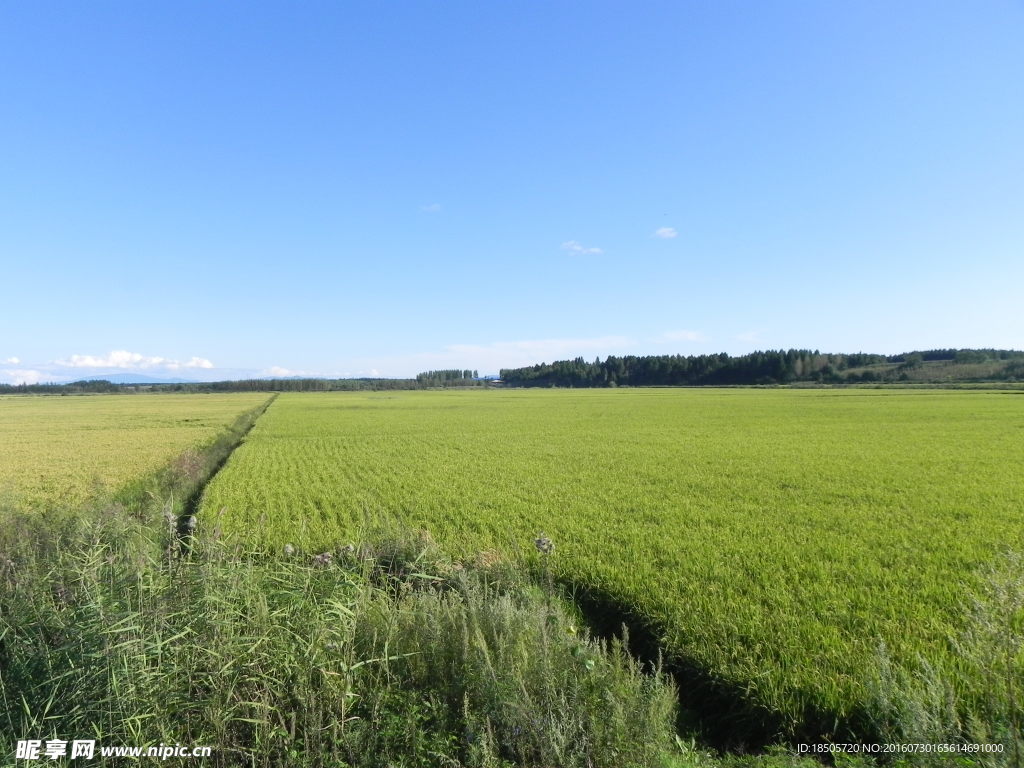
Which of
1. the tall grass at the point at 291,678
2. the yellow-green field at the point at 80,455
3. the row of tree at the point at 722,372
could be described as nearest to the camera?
the tall grass at the point at 291,678

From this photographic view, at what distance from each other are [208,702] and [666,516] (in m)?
10.2

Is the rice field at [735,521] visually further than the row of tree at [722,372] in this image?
No

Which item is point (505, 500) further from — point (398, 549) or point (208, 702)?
point (208, 702)

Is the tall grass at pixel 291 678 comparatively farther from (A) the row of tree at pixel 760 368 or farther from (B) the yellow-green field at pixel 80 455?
(A) the row of tree at pixel 760 368

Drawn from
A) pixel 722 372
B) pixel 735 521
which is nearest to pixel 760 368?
pixel 722 372

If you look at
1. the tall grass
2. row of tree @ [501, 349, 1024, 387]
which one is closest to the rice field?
the tall grass

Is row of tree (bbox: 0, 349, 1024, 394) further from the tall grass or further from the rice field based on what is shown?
the tall grass

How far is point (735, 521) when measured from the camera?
11.6 m

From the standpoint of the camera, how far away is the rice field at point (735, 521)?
5930 millimetres

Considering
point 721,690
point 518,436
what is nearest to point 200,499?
point 721,690

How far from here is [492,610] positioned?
16.9 feet

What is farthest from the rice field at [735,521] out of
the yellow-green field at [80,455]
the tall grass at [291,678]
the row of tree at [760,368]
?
the row of tree at [760,368]

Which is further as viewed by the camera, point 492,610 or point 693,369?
point 693,369

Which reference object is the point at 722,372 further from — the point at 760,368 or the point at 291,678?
the point at 291,678
